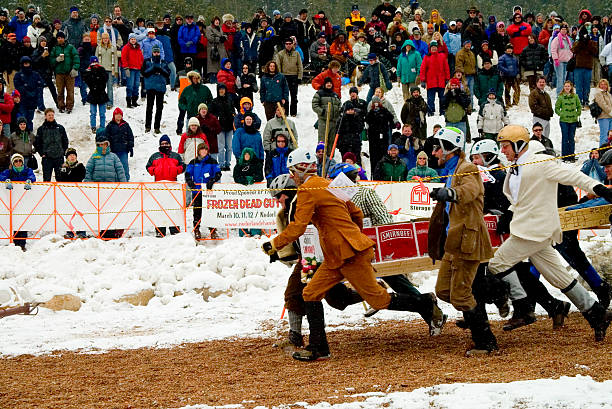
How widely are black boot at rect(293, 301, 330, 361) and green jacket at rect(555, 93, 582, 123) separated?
41.1ft

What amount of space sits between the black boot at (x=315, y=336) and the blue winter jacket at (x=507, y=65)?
600 inches

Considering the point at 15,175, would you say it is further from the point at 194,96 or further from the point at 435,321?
the point at 435,321

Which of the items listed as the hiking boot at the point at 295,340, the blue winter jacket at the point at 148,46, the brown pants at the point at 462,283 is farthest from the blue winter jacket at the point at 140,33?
the brown pants at the point at 462,283

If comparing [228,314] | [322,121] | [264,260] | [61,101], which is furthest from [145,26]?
[228,314]

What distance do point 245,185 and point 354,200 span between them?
19.6 ft

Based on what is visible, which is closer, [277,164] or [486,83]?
[277,164]

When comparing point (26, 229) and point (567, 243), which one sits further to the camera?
point (26, 229)

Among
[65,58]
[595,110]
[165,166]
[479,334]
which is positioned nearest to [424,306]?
[479,334]

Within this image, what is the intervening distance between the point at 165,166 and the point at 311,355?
318 inches

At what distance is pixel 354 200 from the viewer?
9477mm

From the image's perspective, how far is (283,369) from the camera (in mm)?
8234

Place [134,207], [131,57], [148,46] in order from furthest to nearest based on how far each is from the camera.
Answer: [148,46] → [131,57] → [134,207]

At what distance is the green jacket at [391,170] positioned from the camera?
53.3ft

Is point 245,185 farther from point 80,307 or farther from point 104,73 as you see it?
point 104,73
